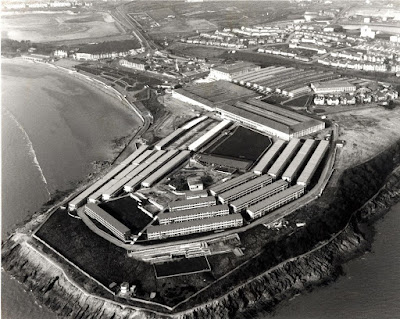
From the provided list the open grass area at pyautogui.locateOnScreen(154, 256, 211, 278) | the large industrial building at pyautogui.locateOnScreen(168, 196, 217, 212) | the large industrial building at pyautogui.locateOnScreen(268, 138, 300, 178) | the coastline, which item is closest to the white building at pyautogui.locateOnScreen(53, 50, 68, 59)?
the large industrial building at pyautogui.locateOnScreen(268, 138, 300, 178)

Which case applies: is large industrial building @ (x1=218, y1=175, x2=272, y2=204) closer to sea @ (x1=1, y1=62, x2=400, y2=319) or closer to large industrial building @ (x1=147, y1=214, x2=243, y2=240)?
large industrial building @ (x1=147, y1=214, x2=243, y2=240)

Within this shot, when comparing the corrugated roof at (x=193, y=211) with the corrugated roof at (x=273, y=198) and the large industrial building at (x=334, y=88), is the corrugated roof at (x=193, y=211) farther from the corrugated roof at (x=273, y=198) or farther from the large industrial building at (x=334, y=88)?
the large industrial building at (x=334, y=88)

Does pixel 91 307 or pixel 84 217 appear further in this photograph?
pixel 84 217

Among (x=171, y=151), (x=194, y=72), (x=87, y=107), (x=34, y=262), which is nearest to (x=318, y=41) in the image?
(x=194, y=72)

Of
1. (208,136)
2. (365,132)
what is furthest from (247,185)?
(365,132)

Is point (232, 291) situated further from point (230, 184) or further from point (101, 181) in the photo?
point (101, 181)

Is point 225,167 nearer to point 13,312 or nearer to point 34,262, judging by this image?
point 34,262

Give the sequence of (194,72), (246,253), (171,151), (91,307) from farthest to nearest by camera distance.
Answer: (194,72), (171,151), (246,253), (91,307)
